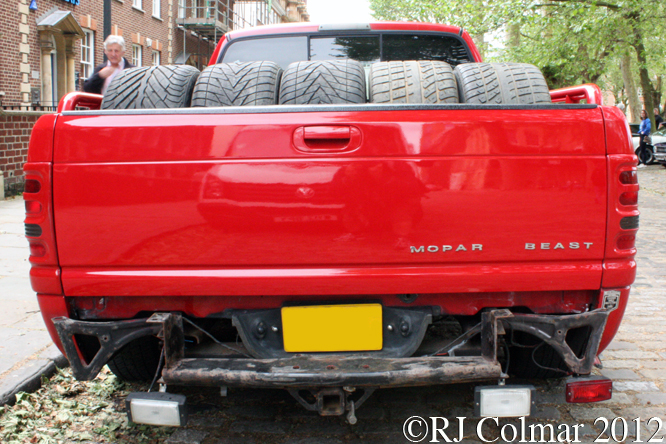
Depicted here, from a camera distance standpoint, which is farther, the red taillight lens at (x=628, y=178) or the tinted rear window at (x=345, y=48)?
the tinted rear window at (x=345, y=48)

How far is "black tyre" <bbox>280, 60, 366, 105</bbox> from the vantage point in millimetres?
2943

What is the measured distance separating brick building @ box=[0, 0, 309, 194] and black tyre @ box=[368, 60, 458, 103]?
822cm

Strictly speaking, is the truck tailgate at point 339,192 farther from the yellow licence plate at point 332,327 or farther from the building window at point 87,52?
the building window at point 87,52

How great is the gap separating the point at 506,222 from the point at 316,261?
795mm

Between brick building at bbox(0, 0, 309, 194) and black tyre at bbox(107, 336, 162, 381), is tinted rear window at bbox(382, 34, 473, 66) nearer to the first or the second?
black tyre at bbox(107, 336, 162, 381)

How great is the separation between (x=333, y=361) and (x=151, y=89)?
5.26 feet

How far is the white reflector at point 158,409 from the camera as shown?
249 centimetres

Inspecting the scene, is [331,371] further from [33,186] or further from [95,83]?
[95,83]

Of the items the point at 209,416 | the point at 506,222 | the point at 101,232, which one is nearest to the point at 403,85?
the point at 506,222

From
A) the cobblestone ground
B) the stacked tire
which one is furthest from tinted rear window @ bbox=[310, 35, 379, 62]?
the cobblestone ground

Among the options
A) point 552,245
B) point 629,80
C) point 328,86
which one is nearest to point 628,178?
point 552,245

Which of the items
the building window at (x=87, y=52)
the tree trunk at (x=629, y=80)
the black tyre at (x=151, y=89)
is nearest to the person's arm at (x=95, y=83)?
the black tyre at (x=151, y=89)

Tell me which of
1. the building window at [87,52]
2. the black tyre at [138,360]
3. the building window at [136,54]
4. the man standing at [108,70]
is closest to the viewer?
the black tyre at [138,360]

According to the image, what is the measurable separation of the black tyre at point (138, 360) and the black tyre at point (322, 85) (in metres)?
1.41
